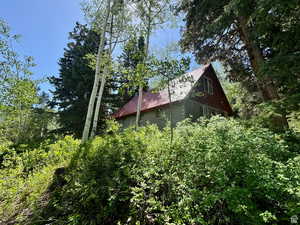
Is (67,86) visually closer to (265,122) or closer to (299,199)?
(265,122)

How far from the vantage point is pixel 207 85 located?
14109 millimetres

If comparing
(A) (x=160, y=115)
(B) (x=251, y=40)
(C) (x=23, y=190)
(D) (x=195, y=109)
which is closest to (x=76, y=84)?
(A) (x=160, y=115)

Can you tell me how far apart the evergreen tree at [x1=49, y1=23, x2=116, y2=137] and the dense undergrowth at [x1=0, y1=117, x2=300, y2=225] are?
11053 millimetres

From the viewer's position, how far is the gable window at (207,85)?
1379 centimetres

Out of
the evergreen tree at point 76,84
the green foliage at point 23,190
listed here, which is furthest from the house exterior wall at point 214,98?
the green foliage at point 23,190

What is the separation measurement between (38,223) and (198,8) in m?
10.2

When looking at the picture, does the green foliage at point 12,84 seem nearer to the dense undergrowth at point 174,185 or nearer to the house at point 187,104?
the dense undergrowth at point 174,185

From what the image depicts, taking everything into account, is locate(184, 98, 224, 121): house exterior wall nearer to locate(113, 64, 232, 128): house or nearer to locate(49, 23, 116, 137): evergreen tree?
locate(113, 64, 232, 128): house

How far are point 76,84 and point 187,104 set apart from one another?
9866mm

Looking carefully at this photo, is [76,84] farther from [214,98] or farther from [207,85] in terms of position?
[214,98]

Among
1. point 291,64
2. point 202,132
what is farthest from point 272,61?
point 202,132

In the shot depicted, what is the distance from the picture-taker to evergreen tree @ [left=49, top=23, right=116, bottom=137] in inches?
567

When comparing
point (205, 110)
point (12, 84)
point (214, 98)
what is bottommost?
point (205, 110)

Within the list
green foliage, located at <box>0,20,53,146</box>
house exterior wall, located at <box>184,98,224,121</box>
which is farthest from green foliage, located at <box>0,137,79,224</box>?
house exterior wall, located at <box>184,98,224,121</box>
